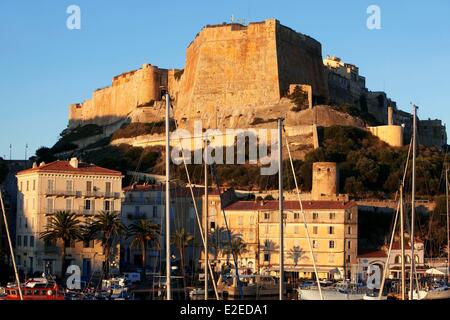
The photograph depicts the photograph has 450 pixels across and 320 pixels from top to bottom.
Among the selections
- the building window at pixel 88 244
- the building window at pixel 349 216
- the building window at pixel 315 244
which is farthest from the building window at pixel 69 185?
the building window at pixel 349 216

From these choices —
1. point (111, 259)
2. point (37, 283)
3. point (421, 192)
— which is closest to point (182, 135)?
point (421, 192)

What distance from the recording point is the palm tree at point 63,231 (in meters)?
44.0

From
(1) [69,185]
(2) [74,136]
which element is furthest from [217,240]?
(2) [74,136]

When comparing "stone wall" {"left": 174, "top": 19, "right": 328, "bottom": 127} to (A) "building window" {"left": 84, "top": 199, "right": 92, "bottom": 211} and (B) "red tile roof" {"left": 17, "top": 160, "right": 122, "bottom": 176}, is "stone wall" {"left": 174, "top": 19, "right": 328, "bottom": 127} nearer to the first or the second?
(B) "red tile roof" {"left": 17, "top": 160, "right": 122, "bottom": 176}

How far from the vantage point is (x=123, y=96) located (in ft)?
341

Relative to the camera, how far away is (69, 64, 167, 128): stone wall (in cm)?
9944

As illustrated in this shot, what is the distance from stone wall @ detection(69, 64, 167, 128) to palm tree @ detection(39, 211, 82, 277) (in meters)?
54.0

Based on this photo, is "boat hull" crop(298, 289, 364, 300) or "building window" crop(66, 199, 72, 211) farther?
"building window" crop(66, 199, 72, 211)

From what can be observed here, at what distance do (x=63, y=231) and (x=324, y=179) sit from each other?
25.6m

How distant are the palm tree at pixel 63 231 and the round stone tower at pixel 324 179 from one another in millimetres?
23905

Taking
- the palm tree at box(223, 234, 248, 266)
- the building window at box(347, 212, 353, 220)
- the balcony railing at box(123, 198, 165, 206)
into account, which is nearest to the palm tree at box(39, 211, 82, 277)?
the balcony railing at box(123, 198, 165, 206)

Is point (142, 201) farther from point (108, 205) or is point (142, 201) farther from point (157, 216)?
point (108, 205)
